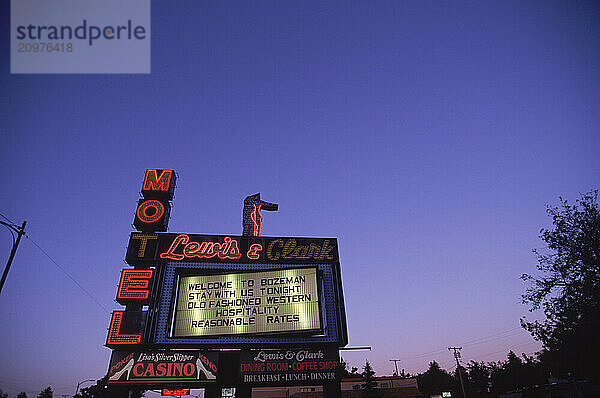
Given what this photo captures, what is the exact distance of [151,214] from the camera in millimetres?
26297

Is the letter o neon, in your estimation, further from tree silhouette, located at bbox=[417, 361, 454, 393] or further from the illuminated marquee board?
tree silhouette, located at bbox=[417, 361, 454, 393]

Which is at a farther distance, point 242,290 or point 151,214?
point 151,214

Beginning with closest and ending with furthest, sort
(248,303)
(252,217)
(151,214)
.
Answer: (248,303) < (151,214) < (252,217)

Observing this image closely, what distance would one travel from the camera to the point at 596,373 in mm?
33500

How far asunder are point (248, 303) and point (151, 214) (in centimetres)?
950

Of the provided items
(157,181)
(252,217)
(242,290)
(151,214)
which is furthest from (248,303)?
(157,181)

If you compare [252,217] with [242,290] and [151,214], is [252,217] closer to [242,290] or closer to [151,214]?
[242,290]

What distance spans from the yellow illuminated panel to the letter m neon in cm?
744

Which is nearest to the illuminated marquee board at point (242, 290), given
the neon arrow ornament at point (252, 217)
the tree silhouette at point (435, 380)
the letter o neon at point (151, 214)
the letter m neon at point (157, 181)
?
the letter o neon at point (151, 214)

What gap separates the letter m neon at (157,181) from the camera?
27.4 metres

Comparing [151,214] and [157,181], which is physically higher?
[157,181]

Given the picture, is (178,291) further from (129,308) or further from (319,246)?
(319,246)

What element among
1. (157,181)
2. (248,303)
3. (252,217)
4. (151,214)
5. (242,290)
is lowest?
(248,303)

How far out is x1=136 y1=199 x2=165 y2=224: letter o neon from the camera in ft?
85.6
